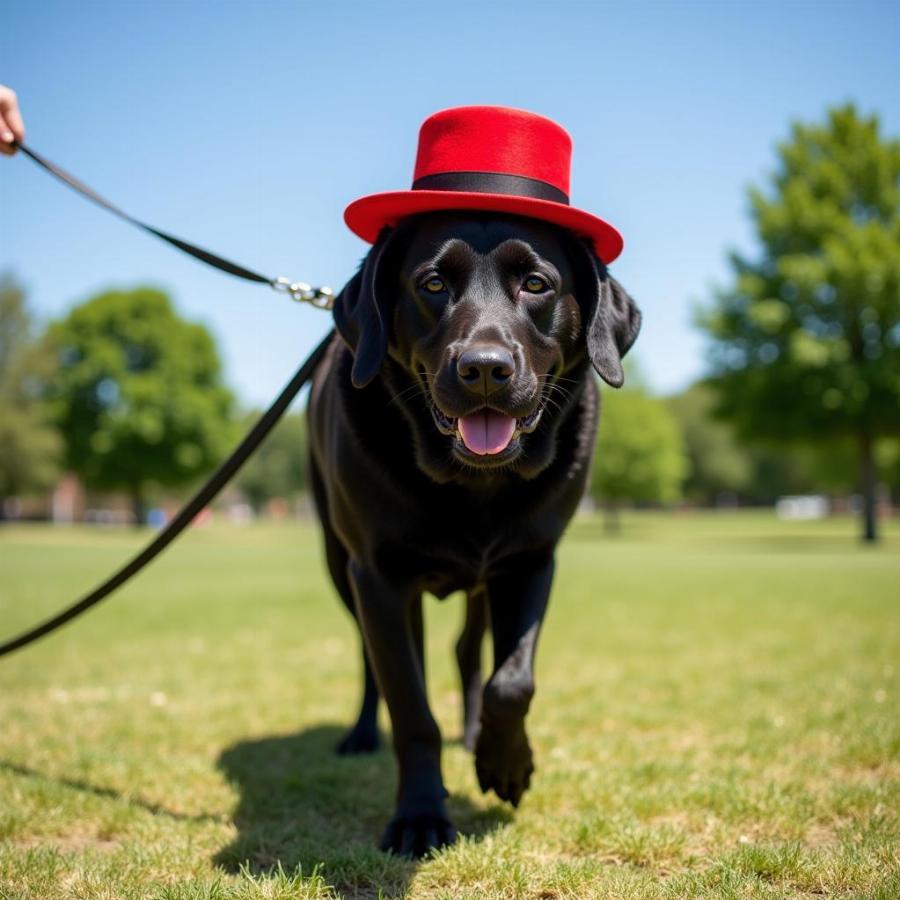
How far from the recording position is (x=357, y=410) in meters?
3.10

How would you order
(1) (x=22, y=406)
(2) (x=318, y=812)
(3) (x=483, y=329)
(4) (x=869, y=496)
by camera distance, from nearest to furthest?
(3) (x=483, y=329)
(2) (x=318, y=812)
(4) (x=869, y=496)
(1) (x=22, y=406)

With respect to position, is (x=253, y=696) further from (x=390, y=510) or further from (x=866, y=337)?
(x=866, y=337)

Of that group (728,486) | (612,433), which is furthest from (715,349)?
(728,486)

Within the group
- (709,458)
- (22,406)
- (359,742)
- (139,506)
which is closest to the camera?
(359,742)

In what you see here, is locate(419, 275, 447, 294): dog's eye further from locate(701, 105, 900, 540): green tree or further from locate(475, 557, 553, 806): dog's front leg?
locate(701, 105, 900, 540): green tree

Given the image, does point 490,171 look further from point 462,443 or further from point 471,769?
point 471,769

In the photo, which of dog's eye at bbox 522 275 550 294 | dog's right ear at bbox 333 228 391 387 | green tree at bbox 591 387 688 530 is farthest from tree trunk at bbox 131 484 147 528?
dog's eye at bbox 522 275 550 294

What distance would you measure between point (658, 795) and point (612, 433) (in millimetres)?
44177

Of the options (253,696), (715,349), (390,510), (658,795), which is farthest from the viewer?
(715,349)

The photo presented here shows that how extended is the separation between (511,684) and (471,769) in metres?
1.25

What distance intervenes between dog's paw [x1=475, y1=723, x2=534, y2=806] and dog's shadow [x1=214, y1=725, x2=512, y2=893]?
0.65 feet

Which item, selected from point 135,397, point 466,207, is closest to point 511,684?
point 466,207

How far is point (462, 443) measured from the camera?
2.67 m

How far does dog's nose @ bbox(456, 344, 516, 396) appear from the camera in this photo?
2508 millimetres
